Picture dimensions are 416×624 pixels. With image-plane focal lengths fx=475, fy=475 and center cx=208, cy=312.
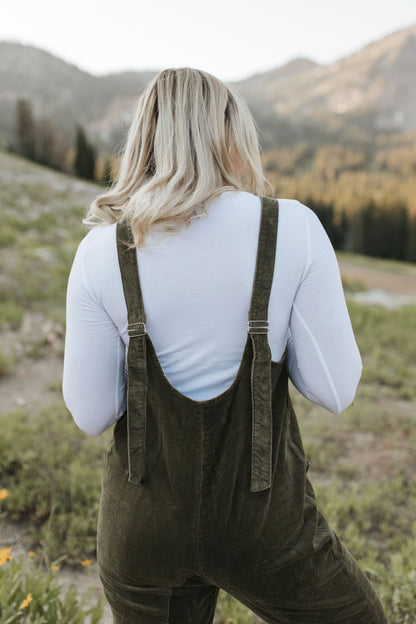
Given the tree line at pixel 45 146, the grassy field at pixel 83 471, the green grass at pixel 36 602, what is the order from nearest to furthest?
the green grass at pixel 36 602, the grassy field at pixel 83 471, the tree line at pixel 45 146

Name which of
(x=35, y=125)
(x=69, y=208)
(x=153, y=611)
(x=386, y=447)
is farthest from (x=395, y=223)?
(x=153, y=611)

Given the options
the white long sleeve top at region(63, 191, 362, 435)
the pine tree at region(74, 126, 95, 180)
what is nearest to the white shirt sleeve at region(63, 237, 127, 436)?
the white long sleeve top at region(63, 191, 362, 435)

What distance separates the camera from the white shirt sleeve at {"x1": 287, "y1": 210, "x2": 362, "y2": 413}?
1.13 metres

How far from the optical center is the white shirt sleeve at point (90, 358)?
1.16m

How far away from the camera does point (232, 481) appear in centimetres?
118

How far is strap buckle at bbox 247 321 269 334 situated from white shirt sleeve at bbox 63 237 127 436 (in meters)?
0.34

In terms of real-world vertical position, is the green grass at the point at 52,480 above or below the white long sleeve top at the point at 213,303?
below

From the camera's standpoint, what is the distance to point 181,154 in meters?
1.15

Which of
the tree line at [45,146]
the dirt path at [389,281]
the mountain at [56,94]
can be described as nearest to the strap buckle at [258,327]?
the dirt path at [389,281]

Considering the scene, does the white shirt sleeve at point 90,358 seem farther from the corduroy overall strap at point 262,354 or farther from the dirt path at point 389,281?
the dirt path at point 389,281

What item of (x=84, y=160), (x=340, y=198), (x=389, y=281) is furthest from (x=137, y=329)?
(x=340, y=198)

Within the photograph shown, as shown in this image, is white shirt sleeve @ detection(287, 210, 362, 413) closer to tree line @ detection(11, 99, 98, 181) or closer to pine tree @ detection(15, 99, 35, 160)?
tree line @ detection(11, 99, 98, 181)

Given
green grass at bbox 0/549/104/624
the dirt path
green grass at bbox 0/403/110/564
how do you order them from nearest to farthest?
green grass at bbox 0/549/104/624 → green grass at bbox 0/403/110/564 → the dirt path

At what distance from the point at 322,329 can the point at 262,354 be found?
6.4 inches
